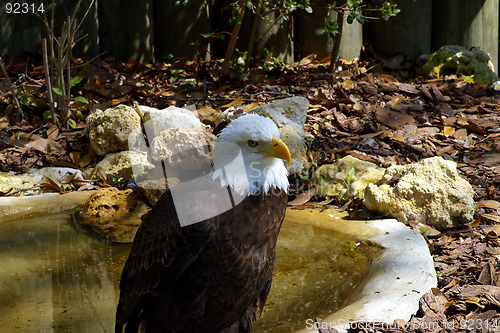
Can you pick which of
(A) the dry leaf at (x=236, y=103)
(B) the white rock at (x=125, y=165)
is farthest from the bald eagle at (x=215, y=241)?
(A) the dry leaf at (x=236, y=103)

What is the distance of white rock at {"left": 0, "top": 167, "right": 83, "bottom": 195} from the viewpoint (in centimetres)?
445

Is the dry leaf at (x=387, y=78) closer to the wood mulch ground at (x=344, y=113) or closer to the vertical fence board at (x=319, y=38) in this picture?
the wood mulch ground at (x=344, y=113)

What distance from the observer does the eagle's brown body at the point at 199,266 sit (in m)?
2.63

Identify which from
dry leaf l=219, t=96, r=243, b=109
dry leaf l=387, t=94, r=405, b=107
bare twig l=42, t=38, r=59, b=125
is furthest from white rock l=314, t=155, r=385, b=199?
bare twig l=42, t=38, r=59, b=125

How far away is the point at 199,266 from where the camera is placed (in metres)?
2.69

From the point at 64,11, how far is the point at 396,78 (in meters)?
3.84

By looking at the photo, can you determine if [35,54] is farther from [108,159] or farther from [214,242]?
[214,242]

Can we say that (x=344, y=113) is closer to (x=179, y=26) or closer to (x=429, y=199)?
(x=429, y=199)

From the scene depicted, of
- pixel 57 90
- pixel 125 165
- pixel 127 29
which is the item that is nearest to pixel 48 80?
pixel 57 90

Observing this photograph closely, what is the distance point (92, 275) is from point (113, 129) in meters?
1.77

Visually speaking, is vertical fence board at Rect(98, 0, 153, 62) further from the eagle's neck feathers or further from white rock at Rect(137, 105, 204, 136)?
the eagle's neck feathers

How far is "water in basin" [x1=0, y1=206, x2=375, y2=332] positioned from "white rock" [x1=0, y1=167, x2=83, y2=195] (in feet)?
2.08

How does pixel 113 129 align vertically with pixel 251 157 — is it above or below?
below

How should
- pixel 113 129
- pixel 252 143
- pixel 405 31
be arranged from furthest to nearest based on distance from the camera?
pixel 405 31, pixel 113 129, pixel 252 143
